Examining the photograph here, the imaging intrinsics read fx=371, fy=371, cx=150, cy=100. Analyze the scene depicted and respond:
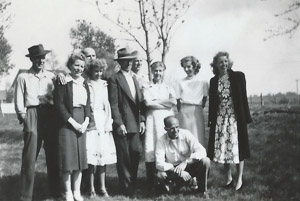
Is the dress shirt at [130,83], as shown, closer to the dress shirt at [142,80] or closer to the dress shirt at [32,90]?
the dress shirt at [142,80]

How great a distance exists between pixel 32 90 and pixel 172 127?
197 centimetres

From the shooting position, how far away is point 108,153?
5.28 meters

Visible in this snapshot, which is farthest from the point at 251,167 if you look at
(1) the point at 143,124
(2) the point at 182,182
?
(1) the point at 143,124

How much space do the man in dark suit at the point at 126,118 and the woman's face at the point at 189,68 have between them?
797mm

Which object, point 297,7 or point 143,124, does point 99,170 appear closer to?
point 143,124

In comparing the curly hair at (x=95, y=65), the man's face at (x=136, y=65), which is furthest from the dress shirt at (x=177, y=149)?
the curly hair at (x=95, y=65)

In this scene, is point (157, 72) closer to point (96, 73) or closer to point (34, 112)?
point (96, 73)

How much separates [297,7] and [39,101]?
4322 millimetres

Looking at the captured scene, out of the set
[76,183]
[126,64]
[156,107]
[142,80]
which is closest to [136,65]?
[142,80]

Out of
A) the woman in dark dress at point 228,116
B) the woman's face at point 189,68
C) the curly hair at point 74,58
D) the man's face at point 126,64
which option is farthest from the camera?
the woman's face at point 189,68

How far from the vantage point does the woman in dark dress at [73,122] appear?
4781 mm

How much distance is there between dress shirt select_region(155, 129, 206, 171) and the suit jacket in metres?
0.45

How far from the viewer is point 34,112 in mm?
4988

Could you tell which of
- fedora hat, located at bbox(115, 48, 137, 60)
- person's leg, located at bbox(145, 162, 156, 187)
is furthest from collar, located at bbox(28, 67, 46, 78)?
person's leg, located at bbox(145, 162, 156, 187)
